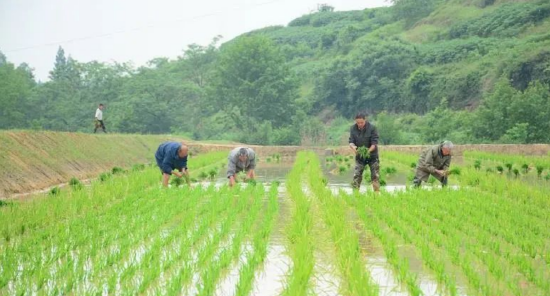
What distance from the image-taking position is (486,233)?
6473mm

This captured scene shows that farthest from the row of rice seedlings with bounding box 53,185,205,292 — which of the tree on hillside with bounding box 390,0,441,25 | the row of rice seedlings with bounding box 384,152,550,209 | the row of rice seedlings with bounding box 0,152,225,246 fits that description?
the tree on hillside with bounding box 390,0,441,25

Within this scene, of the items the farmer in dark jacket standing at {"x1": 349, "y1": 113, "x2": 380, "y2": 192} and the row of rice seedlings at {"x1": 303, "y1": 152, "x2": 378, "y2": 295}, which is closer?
the row of rice seedlings at {"x1": 303, "y1": 152, "x2": 378, "y2": 295}

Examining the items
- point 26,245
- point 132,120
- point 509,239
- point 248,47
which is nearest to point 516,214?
point 509,239

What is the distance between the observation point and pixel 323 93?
46.2 metres

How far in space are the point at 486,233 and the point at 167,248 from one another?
3.26 meters

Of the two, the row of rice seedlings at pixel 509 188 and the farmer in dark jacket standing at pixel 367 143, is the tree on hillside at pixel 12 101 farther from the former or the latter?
the row of rice seedlings at pixel 509 188

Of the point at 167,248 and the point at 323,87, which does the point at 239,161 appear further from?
the point at 323,87

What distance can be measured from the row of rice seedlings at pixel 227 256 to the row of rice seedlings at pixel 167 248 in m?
0.15

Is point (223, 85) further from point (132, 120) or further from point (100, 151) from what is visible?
point (100, 151)

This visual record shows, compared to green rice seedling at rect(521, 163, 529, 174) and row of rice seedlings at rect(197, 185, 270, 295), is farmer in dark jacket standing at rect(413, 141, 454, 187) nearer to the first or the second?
row of rice seedlings at rect(197, 185, 270, 295)

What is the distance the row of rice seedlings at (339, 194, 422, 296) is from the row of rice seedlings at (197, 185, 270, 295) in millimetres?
1345

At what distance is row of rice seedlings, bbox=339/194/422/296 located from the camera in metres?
4.41

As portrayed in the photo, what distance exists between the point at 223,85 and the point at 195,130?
3.98 meters

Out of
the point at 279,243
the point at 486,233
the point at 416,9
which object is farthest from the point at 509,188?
the point at 416,9
